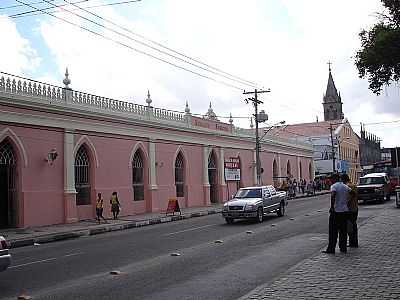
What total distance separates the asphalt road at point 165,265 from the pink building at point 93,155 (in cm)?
728

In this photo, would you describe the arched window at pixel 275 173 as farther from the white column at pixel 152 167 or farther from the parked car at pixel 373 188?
the white column at pixel 152 167

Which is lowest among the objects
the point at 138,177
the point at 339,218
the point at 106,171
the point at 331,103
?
the point at 339,218

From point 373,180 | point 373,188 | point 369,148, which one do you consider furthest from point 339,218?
point 369,148

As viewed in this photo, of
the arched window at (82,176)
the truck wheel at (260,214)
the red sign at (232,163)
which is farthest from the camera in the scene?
the red sign at (232,163)

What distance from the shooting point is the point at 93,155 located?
2817cm

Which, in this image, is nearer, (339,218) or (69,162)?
(339,218)

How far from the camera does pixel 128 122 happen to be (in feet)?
101

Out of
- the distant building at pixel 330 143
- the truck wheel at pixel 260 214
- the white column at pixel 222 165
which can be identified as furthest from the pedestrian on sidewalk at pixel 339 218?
the distant building at pixel 330 143

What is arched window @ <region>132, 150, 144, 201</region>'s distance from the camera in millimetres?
32059

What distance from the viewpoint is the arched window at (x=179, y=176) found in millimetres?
36875

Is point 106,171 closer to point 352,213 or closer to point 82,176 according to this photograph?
point 82,176

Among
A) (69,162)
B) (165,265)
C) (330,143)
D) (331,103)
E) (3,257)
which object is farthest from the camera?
(331,103)

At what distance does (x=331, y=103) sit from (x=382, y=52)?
106 m

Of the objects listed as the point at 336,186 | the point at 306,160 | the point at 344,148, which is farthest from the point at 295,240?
the point at 344,148
